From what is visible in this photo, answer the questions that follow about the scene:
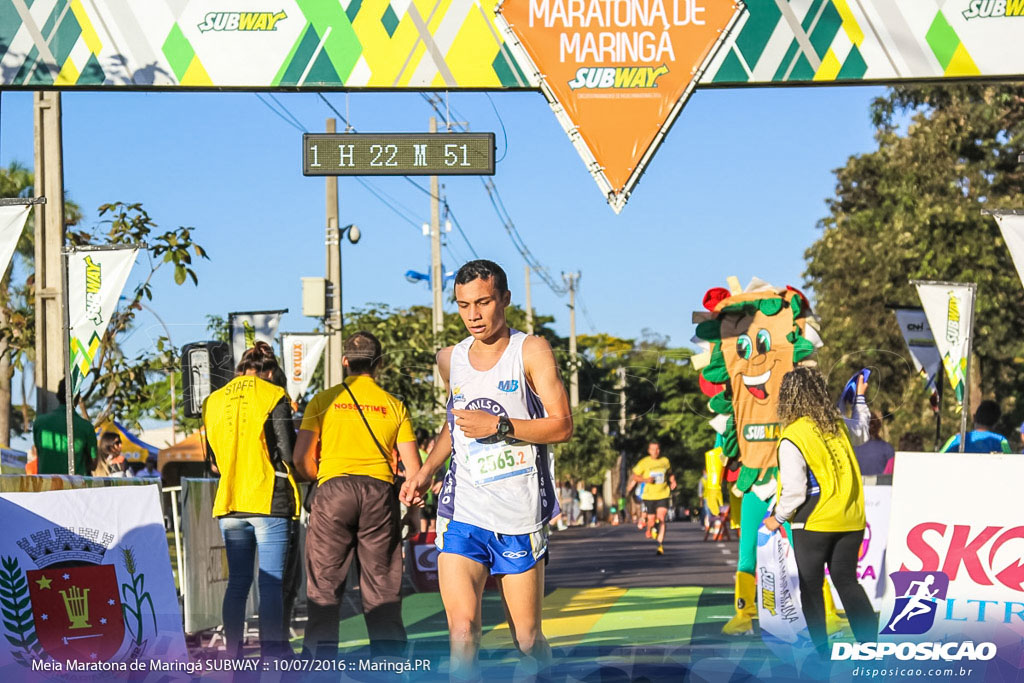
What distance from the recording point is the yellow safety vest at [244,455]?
8.02 meters

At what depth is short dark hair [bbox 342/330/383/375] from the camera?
26.3 ft

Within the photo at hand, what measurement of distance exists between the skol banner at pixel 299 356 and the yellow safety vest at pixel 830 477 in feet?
29.1

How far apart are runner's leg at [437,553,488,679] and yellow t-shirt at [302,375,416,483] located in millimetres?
2097

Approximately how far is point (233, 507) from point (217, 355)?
128 inches

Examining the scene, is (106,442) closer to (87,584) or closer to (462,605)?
(87,584)

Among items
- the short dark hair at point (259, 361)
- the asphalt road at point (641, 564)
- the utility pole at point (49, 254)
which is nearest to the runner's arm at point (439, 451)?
the short dark hair at point (259, 361)

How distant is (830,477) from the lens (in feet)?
25.8

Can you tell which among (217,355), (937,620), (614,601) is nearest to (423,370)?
(614,601)

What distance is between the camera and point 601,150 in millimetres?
8805

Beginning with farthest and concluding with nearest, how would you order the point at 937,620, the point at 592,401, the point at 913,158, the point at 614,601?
the point at 913,158
the point at 614,601
the point at 592,401
the point at 937,620

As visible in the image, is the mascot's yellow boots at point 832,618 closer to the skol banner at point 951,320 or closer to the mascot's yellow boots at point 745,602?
the mascot's yellow boots at point 745,602

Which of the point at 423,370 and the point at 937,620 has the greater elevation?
the point at 423,370

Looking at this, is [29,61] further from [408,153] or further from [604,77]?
[604,77]

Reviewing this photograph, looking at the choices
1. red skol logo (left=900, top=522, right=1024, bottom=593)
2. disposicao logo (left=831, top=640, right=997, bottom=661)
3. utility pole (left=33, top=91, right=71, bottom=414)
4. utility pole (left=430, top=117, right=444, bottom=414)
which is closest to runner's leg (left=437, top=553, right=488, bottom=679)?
disposicao logo (left=831, top=640, right=997, bottom=661)
